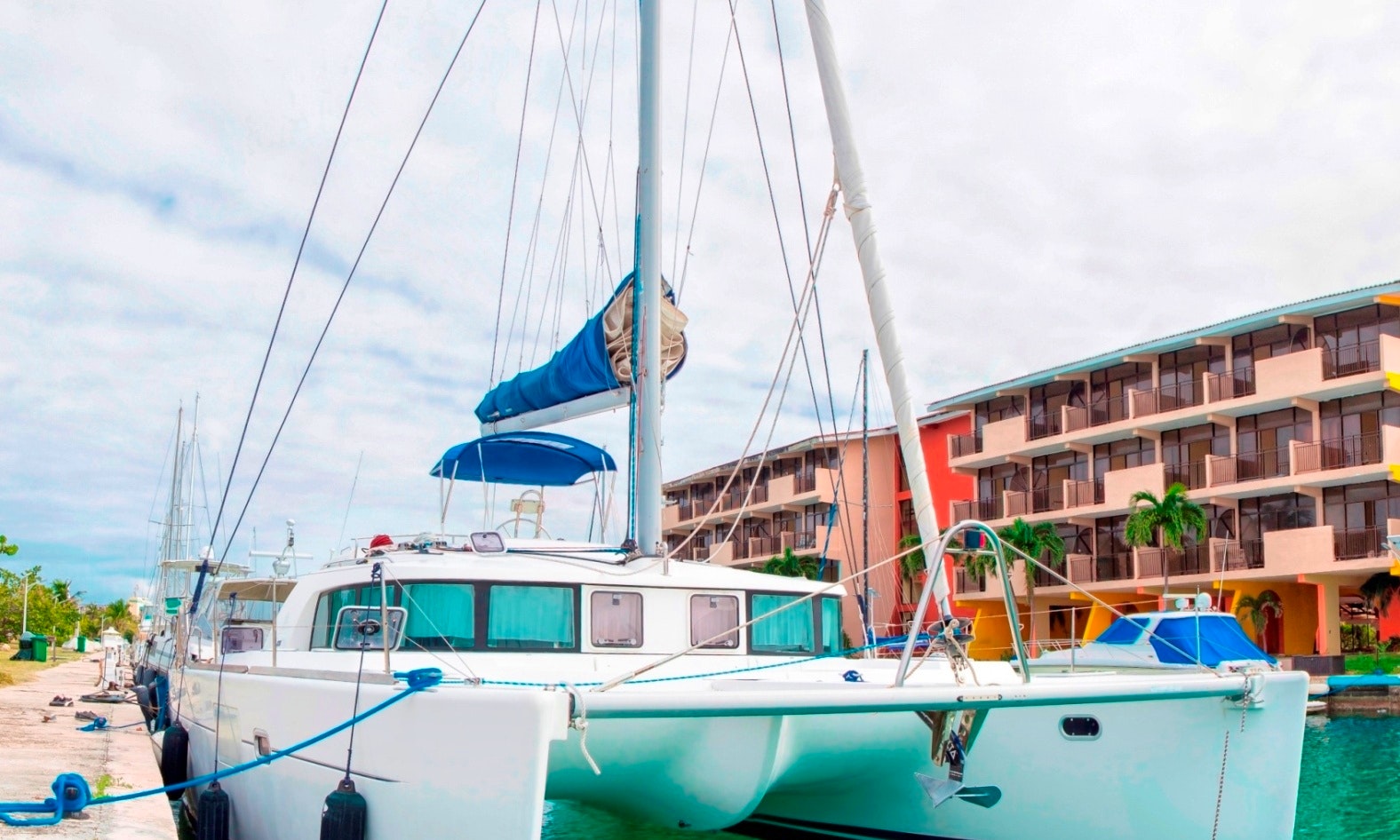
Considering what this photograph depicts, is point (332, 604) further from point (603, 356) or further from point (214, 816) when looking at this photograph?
point (603, 356)

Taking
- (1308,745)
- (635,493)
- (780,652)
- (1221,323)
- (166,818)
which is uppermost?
(1221,323)

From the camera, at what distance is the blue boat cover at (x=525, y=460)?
11.0m

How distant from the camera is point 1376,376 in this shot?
1167 inches

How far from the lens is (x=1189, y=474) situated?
35.0 m

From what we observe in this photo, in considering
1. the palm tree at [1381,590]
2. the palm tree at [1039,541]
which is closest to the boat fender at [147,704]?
the palm tree at [1039,541]

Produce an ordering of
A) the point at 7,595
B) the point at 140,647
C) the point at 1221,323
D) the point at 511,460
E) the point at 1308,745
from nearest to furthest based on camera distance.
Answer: the point at 511,460 → the point at 1308,745 → the point at 140,647 → the point at 1221,323 → the point at 7,595

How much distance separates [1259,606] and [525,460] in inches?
1094

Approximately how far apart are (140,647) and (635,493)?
77.0 feet

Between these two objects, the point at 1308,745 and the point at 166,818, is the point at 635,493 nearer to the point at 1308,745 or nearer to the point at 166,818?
the point at 166,818

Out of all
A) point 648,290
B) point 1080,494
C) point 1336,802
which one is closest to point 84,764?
point 648,290

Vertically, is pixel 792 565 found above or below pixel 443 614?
below

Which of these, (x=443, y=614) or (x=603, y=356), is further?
(x=603, y=356)

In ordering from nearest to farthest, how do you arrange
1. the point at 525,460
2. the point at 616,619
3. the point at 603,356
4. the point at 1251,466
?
the point at 616,619 < the point at 603,356 < the point at 525,460 < the point at 1251,466

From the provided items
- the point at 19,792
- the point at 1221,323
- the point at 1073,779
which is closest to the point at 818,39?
the point at 1073,779
